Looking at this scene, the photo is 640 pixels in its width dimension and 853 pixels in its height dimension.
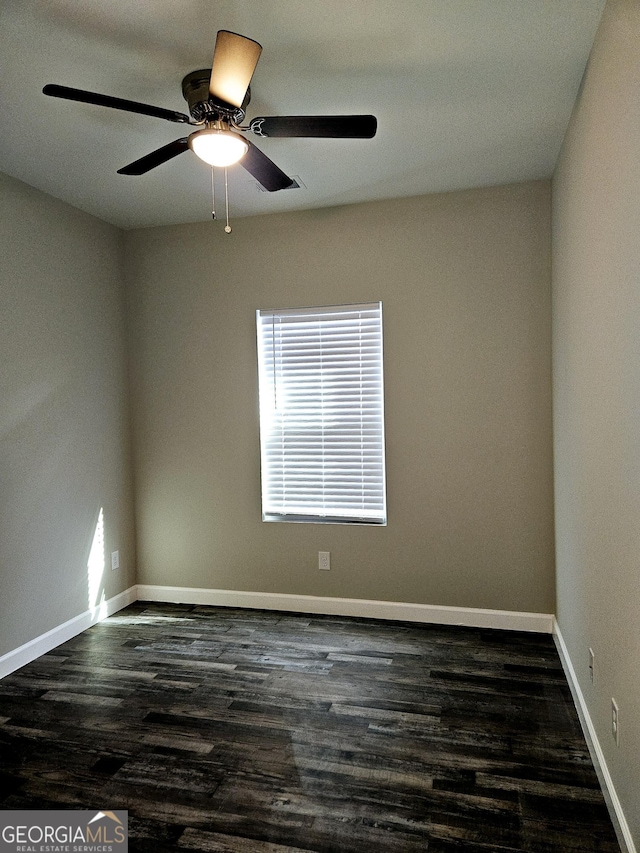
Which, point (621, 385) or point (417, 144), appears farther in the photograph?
point (417, 144)

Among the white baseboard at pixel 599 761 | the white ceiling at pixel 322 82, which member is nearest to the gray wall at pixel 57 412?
the white ceiling at pixel 322 82

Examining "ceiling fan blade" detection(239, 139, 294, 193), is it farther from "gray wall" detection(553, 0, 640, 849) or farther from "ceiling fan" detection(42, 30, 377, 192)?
"gray wall" detection(553, 0, 640, 849)

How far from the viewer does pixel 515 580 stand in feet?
11.9

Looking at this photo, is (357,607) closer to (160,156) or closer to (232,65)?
(160,156)

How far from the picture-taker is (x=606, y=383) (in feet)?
6.75

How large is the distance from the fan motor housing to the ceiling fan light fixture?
0.20 feet

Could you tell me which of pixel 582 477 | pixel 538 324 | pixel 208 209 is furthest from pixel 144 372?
pixel 582 477

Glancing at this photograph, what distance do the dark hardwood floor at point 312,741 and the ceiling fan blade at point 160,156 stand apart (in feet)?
7.86

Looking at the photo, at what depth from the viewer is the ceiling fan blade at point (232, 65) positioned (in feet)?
5.73

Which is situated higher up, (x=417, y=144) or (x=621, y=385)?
(x=417, y=144)

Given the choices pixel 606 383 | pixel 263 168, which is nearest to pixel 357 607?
pixel 606 383

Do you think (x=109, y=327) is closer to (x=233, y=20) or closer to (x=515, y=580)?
(x=233, y=20)

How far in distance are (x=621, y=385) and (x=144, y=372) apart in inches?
132

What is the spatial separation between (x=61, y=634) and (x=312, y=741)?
1891 mm
